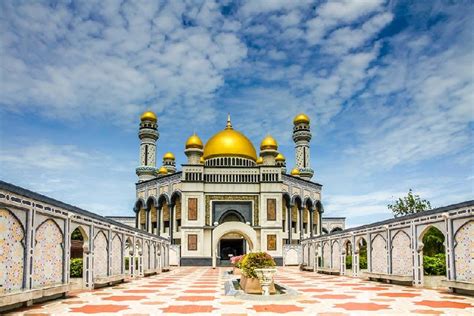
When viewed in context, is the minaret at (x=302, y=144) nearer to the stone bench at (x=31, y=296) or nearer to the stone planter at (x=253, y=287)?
the stone planter at (x=253, y=287)

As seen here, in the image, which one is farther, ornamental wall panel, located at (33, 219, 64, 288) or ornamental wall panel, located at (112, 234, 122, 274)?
ornamental wall panel, located at (112, 234, 122, 274)

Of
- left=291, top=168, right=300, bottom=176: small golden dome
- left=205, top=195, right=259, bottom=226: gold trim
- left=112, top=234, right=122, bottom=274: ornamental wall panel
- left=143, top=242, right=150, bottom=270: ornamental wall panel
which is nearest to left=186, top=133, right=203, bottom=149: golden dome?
left=205, top=195, right=259, bottom=226: gold trim

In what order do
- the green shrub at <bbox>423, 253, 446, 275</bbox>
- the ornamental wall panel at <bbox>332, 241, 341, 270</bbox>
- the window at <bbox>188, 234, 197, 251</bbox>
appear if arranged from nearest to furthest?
the green shrub at <bbox>423, 253, 446, 275</bbox>
the ornamental wall panel at <bbox>332, 241, 341, 270</bbox>
the window at <bbox>188, 234, 197, 251</bbox>

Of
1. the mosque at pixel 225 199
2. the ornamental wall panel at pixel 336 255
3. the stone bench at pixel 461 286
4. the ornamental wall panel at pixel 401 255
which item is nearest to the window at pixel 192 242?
the mosque at pixel 225 199

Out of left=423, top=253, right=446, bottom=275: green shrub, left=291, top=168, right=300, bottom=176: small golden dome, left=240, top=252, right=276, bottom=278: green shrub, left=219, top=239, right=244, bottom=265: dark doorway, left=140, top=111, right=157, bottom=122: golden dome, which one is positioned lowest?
left=219, top=239, right=244, bottom=265: dark doorway

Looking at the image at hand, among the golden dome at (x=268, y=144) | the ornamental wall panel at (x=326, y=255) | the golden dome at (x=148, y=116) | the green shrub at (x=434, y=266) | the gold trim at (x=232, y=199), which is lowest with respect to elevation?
the ornamental wall panel at (x=326, y=255)

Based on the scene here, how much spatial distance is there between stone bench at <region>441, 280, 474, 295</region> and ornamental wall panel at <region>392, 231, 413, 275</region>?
261 centimetres

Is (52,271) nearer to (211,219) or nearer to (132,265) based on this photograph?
(132,265)

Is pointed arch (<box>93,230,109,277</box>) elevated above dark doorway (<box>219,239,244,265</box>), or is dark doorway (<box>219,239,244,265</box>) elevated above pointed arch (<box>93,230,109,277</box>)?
pointed arch (<box>93,230,109,277</box>)

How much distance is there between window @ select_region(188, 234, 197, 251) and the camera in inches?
1416

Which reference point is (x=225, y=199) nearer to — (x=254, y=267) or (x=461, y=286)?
(x=254, y=267)

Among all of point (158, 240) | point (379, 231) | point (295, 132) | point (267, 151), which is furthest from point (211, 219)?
point (379, 231)

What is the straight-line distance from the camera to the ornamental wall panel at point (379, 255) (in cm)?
1703

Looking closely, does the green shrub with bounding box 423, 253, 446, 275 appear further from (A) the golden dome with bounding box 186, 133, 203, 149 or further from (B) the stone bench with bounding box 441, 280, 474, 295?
(A) the golden dome with bounding box 186, 133, 203, 149
